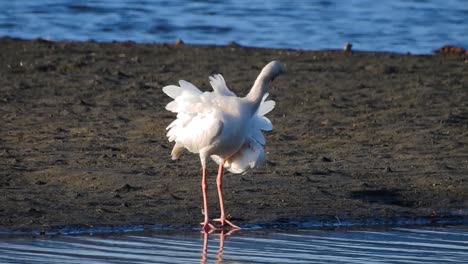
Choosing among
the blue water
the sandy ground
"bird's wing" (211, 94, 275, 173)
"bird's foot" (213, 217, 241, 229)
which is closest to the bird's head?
"bird's wing" (211, 94, 275, 173)

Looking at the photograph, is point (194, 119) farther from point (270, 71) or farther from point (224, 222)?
point (224, 222)

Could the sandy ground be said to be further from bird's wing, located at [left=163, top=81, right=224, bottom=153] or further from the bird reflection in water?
bird's wing, located at [left=163, top=81, right=224, bottom=153]

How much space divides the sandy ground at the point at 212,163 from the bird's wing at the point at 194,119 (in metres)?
0.64

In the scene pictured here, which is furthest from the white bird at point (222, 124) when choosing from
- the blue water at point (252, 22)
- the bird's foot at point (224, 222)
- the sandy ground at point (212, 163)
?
the blue water at point (252, 22)

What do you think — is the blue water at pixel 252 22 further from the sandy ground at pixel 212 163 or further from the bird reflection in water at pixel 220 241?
the bird reflection in water at pixel 220 241

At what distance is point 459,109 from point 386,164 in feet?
9.39

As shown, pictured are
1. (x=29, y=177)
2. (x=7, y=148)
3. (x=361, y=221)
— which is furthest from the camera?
(x=7, y=148)

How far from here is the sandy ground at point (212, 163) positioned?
10.5 metres

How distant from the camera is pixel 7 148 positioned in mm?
12070

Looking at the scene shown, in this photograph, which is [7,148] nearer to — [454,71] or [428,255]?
[428,255]

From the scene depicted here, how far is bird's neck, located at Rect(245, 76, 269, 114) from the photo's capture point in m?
10.2

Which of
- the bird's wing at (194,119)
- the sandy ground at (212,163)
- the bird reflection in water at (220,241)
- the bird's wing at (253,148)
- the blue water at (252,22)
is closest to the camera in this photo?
the bird reflection in water at (220,241)

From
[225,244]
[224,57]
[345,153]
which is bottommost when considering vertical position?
[225,244]

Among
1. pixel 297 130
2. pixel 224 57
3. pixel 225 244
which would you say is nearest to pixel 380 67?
pixel 224 57
